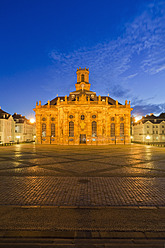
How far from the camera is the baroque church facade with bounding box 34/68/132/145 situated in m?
50.2

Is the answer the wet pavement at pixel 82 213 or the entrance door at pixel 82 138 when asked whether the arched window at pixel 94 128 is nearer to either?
the entrance door at pixel 82 138

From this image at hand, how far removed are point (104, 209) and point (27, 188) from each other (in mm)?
4933

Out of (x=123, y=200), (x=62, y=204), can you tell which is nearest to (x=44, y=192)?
(x=62, y=204)

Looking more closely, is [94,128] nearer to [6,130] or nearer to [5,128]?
[5,128]

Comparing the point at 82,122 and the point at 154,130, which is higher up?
the point at 82,122

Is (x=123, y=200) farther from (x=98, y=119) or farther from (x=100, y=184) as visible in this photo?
(x=98, y=119)

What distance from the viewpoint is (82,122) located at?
50750 mm

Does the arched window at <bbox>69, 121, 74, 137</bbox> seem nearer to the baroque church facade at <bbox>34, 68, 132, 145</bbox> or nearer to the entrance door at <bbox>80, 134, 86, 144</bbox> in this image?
the baroque church facade at <bbox>34, 68, 132, 145</bbox>

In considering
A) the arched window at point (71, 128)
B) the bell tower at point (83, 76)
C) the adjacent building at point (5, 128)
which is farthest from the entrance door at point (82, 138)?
the adjacent building at point (5, 128)

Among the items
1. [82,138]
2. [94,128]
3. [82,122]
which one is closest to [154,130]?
[94,128]

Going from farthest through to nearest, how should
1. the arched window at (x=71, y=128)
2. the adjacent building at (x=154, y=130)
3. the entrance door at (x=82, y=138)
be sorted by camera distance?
the adjacent building at (x=154, y=130)
the arched window at (x=71, y=128)
the entrance door at (x=82, y=138)

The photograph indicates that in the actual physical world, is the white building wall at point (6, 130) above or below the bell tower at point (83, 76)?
below

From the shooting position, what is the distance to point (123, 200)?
719 centimetres

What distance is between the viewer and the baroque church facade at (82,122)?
165 feet
